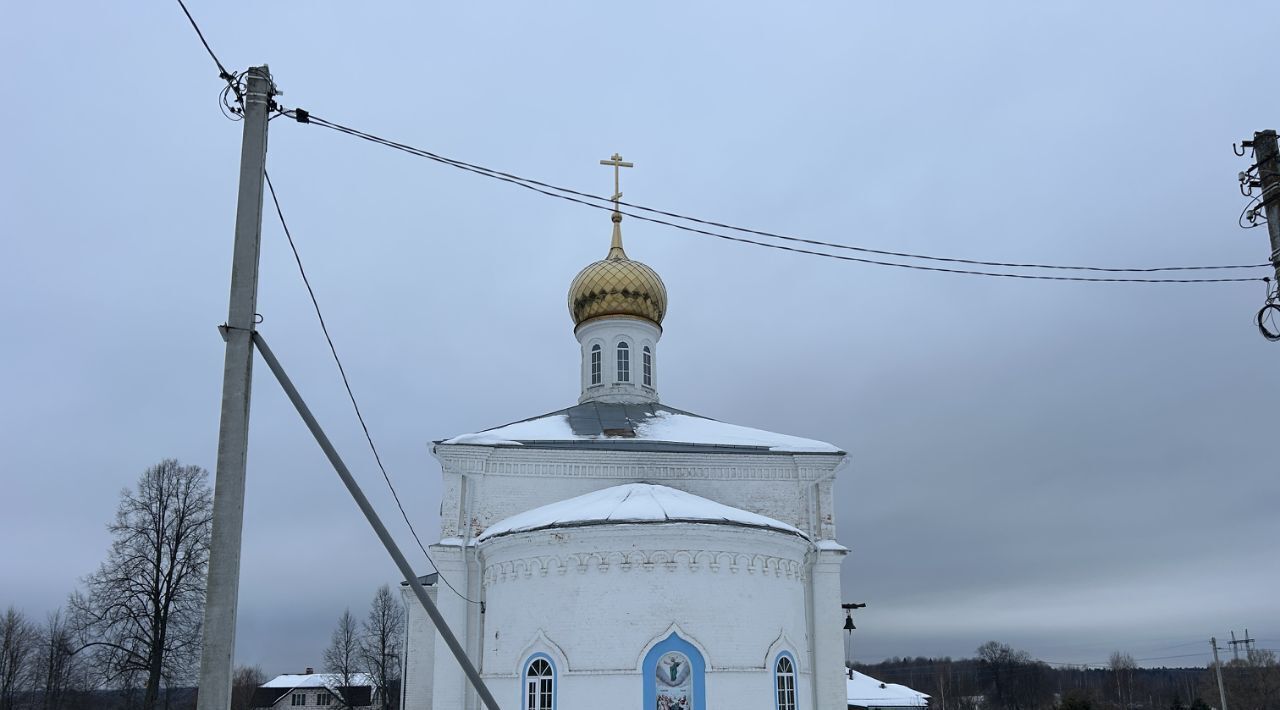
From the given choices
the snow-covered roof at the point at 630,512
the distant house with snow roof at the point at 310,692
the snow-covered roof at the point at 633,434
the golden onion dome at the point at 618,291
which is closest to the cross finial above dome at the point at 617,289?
the golden onion dome at the point at 618,291

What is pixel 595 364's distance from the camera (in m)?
23.6

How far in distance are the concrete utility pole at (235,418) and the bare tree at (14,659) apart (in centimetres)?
3757

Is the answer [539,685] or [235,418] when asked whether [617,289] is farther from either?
[235,418]

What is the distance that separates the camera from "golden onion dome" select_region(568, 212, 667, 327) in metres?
23.4

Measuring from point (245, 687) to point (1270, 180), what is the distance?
248 ft

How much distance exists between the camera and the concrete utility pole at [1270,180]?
30.0 feet

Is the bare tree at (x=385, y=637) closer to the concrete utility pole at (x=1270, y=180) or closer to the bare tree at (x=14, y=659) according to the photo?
the bare tree at (x=14, y=659)

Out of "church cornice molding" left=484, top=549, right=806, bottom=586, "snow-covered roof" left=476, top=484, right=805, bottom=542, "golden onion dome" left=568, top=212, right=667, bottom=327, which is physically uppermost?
"golden onion dome" left=568, top=212, right=667, bottom=327

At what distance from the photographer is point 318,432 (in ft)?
22.1

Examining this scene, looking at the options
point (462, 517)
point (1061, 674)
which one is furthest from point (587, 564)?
point (1061, 674)

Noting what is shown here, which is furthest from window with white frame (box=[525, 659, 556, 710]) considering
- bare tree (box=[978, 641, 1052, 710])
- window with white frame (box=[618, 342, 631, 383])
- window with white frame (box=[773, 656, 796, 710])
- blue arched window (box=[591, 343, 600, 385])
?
bare tree (box=[978, 641, 1052, 710])

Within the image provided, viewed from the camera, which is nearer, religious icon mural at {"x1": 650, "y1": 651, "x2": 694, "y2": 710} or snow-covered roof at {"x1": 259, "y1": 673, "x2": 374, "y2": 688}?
religious icon mural at {"x1": 650, "y1": 651, "x2": 694, "y2": 710}

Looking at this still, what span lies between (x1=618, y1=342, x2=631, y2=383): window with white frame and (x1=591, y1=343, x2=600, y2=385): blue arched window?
0.58 meters

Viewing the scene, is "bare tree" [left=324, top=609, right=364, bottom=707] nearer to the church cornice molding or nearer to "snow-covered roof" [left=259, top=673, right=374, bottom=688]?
"snow-covered roof" [left=259, top=673, right=374, bottom=688]
